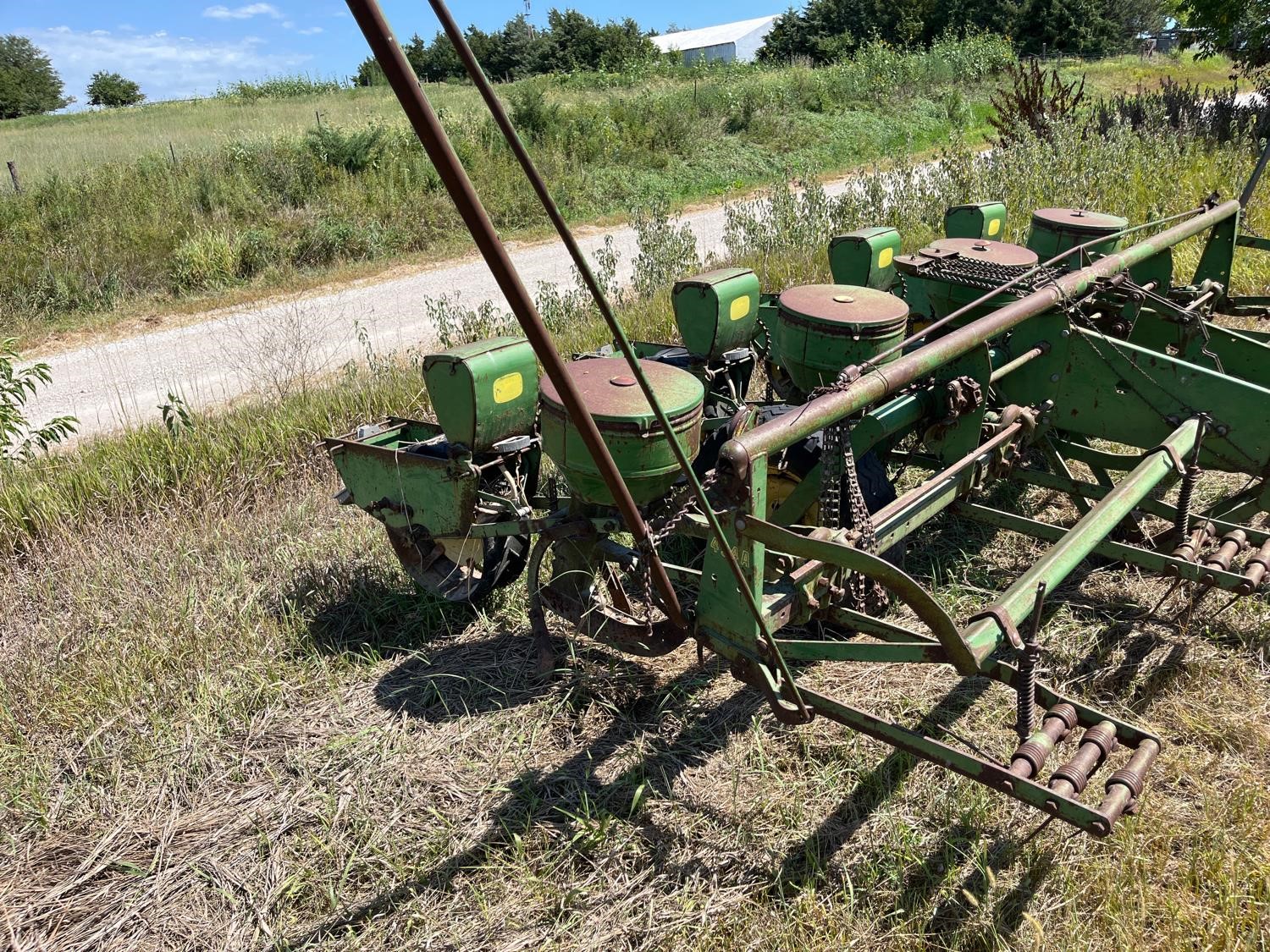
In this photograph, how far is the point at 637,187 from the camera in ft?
51.5

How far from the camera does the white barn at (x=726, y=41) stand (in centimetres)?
5712

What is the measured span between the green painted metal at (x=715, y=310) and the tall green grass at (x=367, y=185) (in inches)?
257

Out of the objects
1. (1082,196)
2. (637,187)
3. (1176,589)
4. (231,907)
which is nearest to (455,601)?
(231,907)

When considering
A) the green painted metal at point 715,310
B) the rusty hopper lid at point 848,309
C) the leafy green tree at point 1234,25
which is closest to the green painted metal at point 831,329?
the rusty hopper lid at point 848,309

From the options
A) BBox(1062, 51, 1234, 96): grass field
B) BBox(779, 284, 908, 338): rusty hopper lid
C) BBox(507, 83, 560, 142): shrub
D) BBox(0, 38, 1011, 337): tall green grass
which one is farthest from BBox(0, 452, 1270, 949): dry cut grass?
BBox(1062, 51, 1234, 96): grass field

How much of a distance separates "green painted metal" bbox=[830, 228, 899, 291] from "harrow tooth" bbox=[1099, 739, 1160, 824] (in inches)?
111

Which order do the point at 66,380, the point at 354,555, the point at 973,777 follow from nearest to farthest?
the point at 973,777 → the point at 354,555 → the point at 66,380

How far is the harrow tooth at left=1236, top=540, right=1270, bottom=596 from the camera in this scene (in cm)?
300

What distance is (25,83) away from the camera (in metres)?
49.2

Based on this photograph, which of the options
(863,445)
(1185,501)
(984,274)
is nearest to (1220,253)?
(984,274)

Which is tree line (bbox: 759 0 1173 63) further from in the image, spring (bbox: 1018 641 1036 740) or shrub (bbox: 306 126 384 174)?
spring (bbox: 1018 641 1036 740)

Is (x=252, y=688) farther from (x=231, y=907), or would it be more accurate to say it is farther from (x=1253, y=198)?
(x=1253, y=198)

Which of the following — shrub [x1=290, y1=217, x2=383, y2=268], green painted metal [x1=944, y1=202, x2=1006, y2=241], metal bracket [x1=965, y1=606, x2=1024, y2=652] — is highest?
shrub [x1=290, y1=217, x2=383, y2=268]

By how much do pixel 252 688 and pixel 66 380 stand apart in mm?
6571
